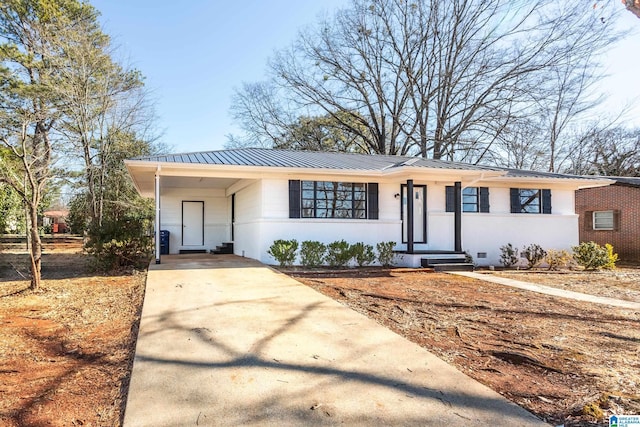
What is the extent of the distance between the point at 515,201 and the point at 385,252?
518 cm

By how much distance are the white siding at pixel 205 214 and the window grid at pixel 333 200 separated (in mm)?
5983

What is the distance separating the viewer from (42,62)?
55.9 ft

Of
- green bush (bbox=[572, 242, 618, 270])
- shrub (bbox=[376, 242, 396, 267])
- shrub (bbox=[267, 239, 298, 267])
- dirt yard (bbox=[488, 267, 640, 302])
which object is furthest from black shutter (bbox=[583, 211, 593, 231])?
shrub (bbox=[267, 239, 298, 267])

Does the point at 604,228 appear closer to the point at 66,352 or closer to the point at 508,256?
the point at 508,256

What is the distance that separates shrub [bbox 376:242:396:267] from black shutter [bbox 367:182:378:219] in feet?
3.11

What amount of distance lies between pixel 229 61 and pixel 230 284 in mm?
11890

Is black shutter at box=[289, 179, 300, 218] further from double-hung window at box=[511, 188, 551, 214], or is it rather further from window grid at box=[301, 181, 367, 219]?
double-hung window at box=[511, 188, 551, 214]

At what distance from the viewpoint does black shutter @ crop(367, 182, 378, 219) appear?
12.2m

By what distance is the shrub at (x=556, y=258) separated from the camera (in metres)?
12.4

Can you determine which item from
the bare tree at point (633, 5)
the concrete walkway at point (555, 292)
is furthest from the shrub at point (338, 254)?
the bare tree at point (633, 5)

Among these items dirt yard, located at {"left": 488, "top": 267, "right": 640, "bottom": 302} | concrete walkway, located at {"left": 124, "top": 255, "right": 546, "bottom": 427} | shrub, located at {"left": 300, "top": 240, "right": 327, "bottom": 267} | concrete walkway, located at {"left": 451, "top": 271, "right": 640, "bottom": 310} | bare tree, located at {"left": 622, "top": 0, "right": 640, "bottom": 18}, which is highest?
bare tree, located at {"left": 622, "top": 0, "right": 640, "bottom": 18}

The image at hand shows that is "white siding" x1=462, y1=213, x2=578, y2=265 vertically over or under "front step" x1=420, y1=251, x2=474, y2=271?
over

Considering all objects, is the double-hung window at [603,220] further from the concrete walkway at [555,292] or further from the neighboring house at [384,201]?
the concrete walkway at [555,292]

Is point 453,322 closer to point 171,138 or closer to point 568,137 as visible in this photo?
point 171,138
